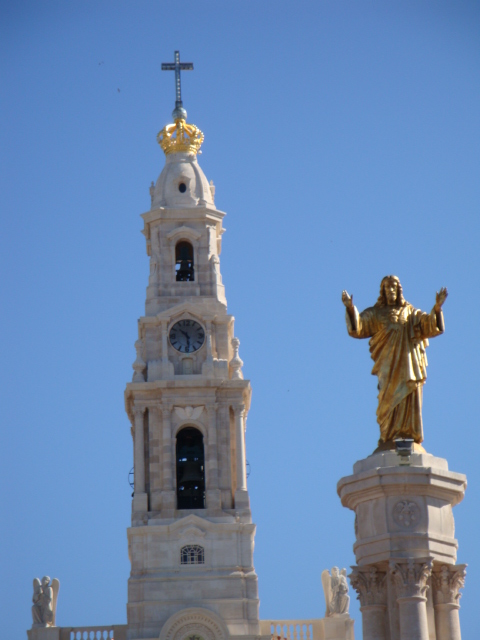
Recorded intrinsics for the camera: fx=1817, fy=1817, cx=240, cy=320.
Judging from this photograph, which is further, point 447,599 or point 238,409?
point 238,409

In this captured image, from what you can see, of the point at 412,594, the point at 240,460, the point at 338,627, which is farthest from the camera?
the point at 240,460

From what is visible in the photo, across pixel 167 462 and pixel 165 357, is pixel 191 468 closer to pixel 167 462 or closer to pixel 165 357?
pixel 167 462

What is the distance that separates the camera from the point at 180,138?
7438cm

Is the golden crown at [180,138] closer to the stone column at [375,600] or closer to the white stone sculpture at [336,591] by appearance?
the white stone sculpture at [336,591]

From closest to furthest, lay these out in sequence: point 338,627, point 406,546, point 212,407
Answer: point 406,546
point 338,627
point 212,407

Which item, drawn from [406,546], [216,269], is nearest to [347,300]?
[406,546]

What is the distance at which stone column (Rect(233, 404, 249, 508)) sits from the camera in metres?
68.2

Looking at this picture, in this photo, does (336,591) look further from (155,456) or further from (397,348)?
(397,348)

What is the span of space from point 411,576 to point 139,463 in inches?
1626

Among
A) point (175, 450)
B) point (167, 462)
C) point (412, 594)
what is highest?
point (175, 450)

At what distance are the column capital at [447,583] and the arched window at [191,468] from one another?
41.1m

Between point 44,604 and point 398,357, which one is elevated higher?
point 44,604

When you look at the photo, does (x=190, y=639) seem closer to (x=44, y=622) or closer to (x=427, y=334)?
(x=44, y=622)

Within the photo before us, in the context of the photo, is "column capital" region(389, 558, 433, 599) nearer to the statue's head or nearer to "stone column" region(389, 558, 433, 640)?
"stone column" region(389, 558, 433, 640)
